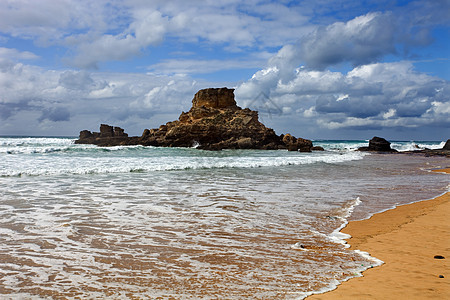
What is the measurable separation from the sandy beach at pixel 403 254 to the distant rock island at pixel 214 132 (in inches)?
1653

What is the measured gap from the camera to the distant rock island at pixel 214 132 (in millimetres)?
53912

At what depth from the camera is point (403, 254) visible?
475 centimetres

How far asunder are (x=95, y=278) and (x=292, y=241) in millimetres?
3043

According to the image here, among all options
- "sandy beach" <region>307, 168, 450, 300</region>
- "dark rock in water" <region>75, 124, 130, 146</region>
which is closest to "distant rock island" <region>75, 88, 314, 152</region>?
"dark rock in water" <region>75, 124, 130, 146</region>

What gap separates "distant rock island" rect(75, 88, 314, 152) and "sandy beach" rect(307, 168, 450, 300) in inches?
1653

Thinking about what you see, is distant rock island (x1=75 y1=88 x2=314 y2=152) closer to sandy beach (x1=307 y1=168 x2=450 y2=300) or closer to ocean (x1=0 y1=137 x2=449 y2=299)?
ocean (x1=0 y1=137 x2=449 y2=299)

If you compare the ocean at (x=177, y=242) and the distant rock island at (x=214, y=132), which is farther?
the distant rock island at (x=214, y=132)

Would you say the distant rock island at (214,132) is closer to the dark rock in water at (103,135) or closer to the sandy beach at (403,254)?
the dark rock in water at (103,135)

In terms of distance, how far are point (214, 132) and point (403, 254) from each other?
5296 cm

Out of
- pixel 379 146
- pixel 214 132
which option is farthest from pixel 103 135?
pixel 379 146

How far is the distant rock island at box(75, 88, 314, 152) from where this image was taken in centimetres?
5391

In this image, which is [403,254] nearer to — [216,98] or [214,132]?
[214,132]

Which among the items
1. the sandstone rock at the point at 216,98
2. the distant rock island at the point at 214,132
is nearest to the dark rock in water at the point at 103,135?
the distant rock island at the point at 214,132

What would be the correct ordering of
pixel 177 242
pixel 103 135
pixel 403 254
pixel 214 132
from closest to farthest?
pixel 403 254 < pixel 177 242 < pixel 214 132 < pixel 103 135
